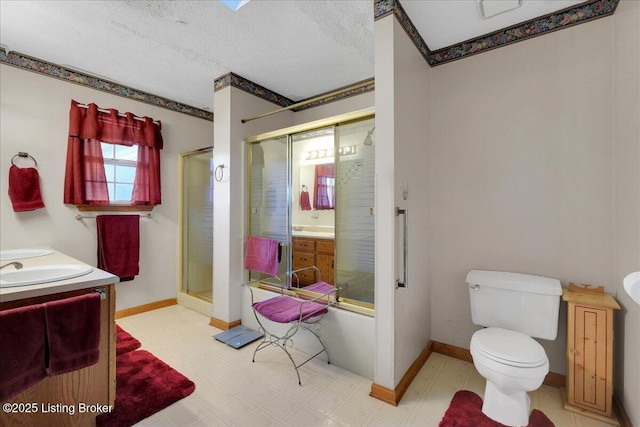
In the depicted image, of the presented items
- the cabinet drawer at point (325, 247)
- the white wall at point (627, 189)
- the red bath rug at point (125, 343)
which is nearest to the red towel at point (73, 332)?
the red bath rug at point (125, 343)

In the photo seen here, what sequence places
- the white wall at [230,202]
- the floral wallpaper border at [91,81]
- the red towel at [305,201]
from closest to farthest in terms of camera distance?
the floral wallpaper border at [91,81] → the white wall at [230,202] → the red towel at [305,201]

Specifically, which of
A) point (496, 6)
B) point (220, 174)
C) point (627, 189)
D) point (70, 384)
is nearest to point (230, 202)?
point (220, 174)

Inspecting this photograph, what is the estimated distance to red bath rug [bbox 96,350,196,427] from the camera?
1654 mm

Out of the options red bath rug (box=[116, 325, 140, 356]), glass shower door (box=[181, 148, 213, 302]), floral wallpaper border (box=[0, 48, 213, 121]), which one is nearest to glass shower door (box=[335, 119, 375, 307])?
glass shower door (box=[181, 148, 213, 302])

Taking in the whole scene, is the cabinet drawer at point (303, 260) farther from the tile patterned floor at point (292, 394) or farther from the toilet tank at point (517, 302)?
the toilet tank at point (517, 302)

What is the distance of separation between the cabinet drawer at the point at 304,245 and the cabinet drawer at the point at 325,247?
7 centimetres

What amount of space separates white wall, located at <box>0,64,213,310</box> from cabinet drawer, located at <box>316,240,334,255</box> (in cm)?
188

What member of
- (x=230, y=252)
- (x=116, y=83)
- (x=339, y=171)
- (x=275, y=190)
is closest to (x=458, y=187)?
(x=339, y=171)

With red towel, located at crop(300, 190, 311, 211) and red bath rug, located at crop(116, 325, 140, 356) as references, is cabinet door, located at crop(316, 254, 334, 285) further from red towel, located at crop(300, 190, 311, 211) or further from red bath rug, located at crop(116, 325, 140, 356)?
red bath rug, located at crop(116, 325, 140, 356)

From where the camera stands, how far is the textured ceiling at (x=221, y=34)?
6.28ft

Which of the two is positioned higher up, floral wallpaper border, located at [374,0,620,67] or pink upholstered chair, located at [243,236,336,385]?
floral wallpaper border, located at [374,0,620,67]

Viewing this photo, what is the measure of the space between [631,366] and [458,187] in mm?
1426

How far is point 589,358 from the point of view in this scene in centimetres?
169

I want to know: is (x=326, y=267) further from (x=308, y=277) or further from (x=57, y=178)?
(x=57, y=178)
